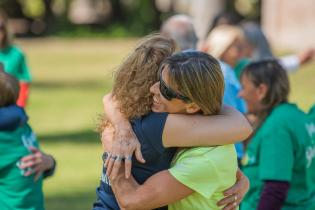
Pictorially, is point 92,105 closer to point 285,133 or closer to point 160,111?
point 285,133

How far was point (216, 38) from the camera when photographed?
6609 millimetres

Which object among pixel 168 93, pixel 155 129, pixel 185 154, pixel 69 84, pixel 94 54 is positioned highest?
pixel 168 93

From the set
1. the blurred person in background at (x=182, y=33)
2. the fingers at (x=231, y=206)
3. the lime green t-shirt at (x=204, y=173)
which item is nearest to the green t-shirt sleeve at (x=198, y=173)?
the lime green t-shirt at (x=204, y=173)

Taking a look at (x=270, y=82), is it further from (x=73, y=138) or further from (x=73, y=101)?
(x=73, y=101)

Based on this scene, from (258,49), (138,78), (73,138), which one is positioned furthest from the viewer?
(73,138)

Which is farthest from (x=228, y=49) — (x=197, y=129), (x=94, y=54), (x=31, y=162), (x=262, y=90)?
(x=94, y=54)

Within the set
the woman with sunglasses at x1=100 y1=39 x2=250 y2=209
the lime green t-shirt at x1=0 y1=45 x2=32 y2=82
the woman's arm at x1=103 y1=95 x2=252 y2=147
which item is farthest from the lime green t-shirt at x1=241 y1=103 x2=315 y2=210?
the lime green t-shirt at x1=0 y1=45 x2=32 y2=82

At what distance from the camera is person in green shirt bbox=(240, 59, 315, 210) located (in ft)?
14.7

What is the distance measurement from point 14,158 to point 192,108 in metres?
1.38

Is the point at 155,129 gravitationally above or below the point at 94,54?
above

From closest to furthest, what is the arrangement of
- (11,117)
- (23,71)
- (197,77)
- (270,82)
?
(197,77), (11,117), (270,82), (23,71)

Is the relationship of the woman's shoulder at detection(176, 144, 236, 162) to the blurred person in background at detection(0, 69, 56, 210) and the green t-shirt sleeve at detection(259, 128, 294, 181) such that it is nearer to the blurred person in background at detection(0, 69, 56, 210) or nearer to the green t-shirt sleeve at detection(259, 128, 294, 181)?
the green t-shirt sleeve at detection(259, 128, 294, 181)

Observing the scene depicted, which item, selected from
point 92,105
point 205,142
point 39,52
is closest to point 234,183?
point 205,142

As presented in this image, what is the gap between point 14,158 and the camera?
14.3ft
